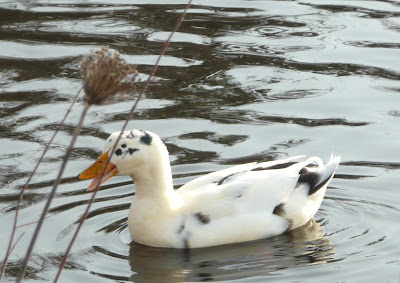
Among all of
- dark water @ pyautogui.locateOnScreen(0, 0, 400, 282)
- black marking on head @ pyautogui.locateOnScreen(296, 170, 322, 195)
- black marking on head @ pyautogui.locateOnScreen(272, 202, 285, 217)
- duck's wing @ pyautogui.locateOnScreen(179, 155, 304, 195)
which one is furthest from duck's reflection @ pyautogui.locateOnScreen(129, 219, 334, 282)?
duck's wing @ pyautogui.locateOnScreen(179, 155, 304, 195)

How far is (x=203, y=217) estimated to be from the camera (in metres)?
7.54

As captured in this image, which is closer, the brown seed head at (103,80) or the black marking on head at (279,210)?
the brown seed head at (103,80)

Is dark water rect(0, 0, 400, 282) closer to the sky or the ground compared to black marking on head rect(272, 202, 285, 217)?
closer to the ground

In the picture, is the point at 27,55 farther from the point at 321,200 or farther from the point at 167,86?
the point at 321,200

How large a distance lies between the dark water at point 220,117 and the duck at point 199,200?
122 millimetres

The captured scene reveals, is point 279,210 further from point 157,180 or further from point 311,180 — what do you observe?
point 157,180

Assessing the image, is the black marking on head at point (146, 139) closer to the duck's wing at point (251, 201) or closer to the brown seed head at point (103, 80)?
the duck's wing at point (251, 201)

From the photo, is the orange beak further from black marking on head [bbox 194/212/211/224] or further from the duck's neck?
black marking on head [bbox 194/212/211/224]

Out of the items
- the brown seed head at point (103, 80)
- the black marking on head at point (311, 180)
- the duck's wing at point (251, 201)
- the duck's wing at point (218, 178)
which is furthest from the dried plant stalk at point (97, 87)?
the black marking on head at point (311, 180)

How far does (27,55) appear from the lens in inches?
485

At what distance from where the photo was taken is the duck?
7559 mm

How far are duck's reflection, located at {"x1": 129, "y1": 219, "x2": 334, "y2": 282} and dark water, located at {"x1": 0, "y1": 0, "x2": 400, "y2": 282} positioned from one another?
2 centimetres

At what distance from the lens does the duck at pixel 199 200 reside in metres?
7.56

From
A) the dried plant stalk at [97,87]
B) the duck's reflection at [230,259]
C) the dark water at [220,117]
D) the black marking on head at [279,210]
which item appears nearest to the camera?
the dried plant stalk at [97,87]
